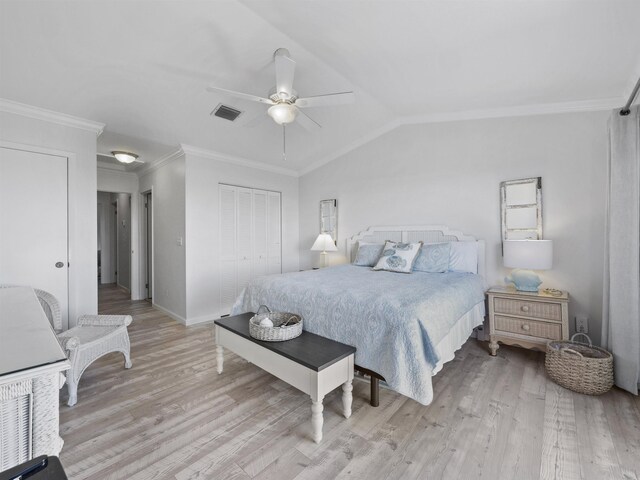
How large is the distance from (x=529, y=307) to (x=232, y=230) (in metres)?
3.91

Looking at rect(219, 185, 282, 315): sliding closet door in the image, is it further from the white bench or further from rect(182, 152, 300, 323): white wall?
the white bench

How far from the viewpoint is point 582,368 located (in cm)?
220

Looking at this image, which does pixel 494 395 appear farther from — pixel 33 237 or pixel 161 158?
pixel 161 158

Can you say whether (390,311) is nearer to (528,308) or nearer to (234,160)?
(528,308)

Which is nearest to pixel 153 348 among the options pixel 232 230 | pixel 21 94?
pixel 232 230

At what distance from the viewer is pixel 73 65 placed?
2381mm

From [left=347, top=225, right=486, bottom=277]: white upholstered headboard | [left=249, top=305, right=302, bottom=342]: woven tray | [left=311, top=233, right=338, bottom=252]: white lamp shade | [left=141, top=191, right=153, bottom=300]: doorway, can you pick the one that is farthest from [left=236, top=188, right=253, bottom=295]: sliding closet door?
[left=249, top=305, right=302, bottom=342]: woven tray

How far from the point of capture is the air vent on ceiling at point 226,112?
10.7ft

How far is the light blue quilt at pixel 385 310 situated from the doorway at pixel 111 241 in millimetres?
5163

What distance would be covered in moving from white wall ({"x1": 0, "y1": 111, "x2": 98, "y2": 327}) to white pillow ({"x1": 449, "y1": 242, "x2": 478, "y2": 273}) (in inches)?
161

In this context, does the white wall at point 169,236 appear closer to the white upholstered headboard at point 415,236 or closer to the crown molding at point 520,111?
the white upholstered headboard at point 415,236

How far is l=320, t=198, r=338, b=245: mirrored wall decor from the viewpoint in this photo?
4898 mm

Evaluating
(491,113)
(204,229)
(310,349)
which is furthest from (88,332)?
(491,113)

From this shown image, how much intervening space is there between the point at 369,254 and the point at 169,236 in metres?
3.03
